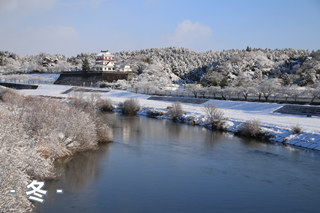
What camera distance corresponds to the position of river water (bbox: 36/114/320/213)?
1023cm

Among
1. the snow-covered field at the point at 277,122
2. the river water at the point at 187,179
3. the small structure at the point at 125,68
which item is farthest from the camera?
the small structure at the point at 125,68

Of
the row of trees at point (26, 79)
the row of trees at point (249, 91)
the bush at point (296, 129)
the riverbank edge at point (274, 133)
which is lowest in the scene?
the riverbank edge at point (274, 133)

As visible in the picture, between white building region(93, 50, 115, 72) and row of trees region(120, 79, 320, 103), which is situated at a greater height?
white building region(93, 50, 115, 72)

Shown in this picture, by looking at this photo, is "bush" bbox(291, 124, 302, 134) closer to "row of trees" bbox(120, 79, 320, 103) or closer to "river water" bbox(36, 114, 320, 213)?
"river water" bbox(36, 114, 320, 213)

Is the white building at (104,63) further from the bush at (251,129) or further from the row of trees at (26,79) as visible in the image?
the bush at (251,129)

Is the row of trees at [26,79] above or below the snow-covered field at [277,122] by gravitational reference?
above

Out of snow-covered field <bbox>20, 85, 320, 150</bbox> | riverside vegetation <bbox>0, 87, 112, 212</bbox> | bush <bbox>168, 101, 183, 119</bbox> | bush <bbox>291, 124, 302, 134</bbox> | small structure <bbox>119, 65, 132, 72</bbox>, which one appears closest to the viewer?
riverside vegetation <bbox>0, 87, 112, 212</bbox>

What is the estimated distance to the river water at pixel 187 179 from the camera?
1023 centimetres

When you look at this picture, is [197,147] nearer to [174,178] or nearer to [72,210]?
[174,178]

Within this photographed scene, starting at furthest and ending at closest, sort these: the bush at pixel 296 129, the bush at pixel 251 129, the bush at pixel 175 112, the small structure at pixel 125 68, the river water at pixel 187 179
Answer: the small structure at pixel 125 68
the bush at pixel 175 112
the bush at pixel 251 129
the bush at pixel 296 129
the river water at pixel 187 179

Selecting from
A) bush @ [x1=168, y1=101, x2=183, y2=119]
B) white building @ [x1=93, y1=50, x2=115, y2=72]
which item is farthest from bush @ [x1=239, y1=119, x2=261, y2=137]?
white building @ [x1=93, y1=50, x2=115, y2=72]

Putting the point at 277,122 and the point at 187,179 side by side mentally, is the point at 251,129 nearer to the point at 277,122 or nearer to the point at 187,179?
the point at 277,122

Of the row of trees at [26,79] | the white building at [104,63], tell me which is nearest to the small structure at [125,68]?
the white building at [104,63]

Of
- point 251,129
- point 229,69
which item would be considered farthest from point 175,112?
point 229,69
